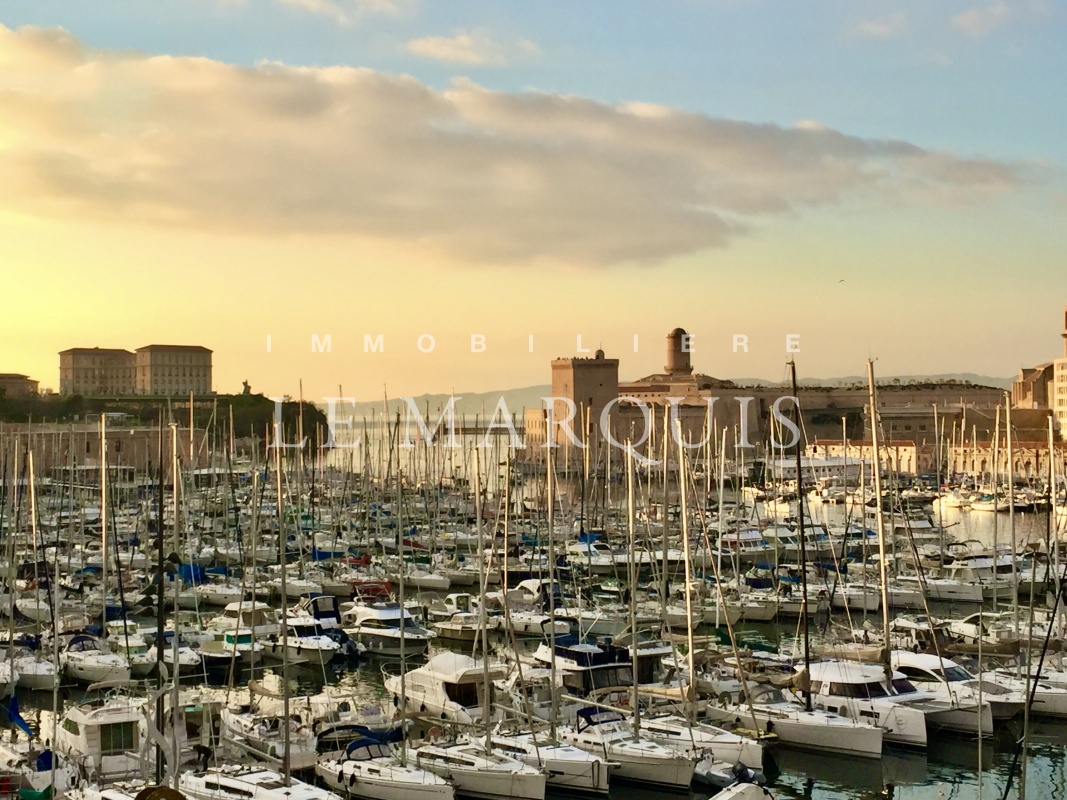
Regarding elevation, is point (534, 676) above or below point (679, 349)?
below

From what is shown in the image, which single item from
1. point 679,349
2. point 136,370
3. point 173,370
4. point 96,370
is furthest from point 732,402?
point 96,370

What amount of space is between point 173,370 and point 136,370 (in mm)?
3492

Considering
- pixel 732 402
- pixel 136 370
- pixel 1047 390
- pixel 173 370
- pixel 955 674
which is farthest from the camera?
pixel 136 370

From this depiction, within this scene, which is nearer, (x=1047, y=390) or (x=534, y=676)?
(x=534, y=676)

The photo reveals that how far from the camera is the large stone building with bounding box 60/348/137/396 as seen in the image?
357 feet

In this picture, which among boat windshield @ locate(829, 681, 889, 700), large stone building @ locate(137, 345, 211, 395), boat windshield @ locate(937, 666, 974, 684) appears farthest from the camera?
large stone building @ locate(137, 345, 211, 395)

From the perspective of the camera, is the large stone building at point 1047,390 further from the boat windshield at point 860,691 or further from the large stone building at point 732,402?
the boat windshield at point 860,691

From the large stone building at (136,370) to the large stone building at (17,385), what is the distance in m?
9.44

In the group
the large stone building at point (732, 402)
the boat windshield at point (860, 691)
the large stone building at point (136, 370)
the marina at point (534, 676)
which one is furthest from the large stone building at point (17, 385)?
the boat windshield at point (860, 691)

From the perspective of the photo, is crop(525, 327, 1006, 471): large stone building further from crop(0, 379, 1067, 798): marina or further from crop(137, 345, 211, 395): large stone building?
crop(0, 379, 1067, 798): marina

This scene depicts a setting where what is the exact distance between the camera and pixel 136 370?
11019 centimetres

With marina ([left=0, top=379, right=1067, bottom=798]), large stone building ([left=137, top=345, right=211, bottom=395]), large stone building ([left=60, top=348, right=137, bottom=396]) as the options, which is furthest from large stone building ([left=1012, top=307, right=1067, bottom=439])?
large stone building ([left=60, top=348, right=137, bottom=396])

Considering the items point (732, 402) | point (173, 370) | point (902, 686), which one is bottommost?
point (902, 686)

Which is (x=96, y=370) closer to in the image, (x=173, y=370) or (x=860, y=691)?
(x=173, y=370)
